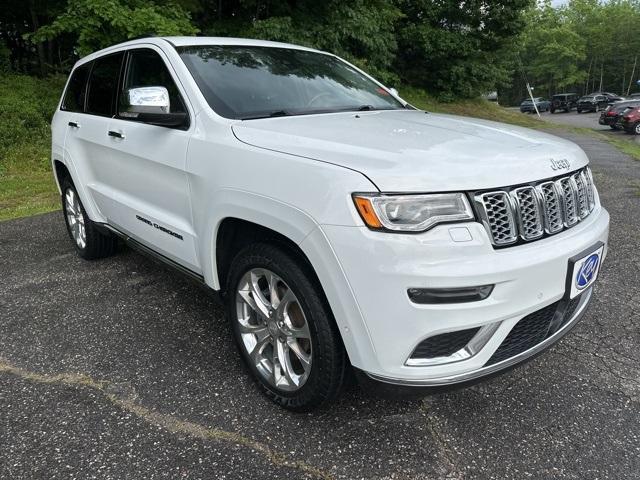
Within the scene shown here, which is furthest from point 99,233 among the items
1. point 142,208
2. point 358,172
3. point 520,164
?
point 520,164

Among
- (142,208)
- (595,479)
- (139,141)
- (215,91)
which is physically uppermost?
(215,91)

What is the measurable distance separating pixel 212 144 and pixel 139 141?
843 millimetres

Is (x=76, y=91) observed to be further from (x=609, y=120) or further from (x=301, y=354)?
(x=609, y=120)

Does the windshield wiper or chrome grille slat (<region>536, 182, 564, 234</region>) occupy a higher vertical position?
the windshield wiper

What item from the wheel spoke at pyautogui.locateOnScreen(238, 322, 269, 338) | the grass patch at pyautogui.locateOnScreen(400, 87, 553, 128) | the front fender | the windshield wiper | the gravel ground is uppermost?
the windshield wiper

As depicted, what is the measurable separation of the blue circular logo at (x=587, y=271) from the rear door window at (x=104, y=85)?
315 centimetres

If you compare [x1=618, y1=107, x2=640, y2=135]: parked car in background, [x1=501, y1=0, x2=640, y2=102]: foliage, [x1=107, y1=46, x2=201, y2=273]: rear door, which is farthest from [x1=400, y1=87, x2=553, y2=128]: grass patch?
[x1=501, y1=0, x2=640, y2=102]: foliage

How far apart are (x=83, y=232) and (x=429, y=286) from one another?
371cm

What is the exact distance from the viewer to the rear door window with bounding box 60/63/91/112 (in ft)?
13.8

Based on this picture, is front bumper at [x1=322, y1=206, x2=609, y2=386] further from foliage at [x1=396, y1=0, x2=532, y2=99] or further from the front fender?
foliage at [x1=396, y1=0, x2=532, y2=99]

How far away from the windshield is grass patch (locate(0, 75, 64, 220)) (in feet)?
15.7

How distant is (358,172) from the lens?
1.88 m

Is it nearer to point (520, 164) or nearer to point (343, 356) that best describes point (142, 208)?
point (343, 356)

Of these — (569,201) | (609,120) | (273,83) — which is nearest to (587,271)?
(569,201)
